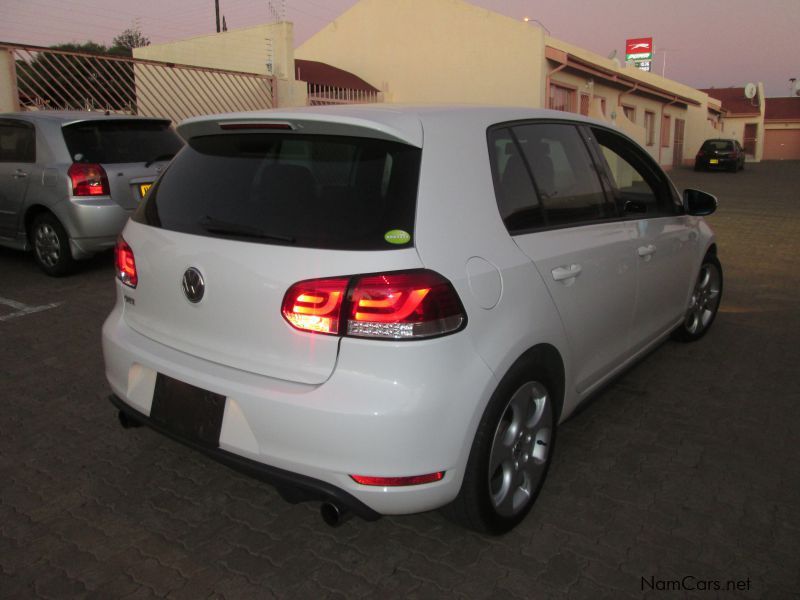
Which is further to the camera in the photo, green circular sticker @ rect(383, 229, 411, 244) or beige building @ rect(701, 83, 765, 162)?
beige building @ rect(701, 83, 765, 162)

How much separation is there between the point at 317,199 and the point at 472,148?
2.10ft

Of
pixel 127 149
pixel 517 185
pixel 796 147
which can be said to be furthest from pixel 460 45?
pixel 796 147

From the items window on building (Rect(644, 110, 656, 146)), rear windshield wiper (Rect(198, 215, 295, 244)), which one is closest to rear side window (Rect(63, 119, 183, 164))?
rear windshield wiper (Rect(198, 215, 295, 244))

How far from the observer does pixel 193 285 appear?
8.13ft

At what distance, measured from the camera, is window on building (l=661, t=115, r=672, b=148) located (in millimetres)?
32375

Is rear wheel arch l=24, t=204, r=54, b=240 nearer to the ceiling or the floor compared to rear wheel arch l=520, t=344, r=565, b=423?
nearer to the ceiling

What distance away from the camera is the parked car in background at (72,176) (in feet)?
21.5

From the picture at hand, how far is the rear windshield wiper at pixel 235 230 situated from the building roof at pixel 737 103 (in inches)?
2116

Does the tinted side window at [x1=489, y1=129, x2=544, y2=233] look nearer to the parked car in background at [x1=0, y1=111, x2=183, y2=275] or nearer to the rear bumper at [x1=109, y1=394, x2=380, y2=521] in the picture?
the rear bumper at [x1=109, y1=394, x2=380, y2=521]

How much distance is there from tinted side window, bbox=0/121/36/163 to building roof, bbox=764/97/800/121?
62844mm

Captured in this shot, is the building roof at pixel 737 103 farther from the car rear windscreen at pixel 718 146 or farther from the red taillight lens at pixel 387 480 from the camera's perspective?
the red taillight lens at pixel 387 480

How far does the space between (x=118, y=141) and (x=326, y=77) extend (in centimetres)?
1135

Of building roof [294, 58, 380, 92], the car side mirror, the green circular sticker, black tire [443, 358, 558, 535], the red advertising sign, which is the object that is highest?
the red advertising sign

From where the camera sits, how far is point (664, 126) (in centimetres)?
3266
